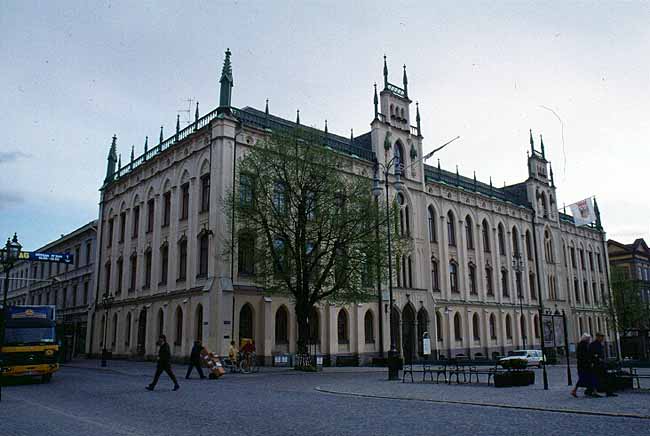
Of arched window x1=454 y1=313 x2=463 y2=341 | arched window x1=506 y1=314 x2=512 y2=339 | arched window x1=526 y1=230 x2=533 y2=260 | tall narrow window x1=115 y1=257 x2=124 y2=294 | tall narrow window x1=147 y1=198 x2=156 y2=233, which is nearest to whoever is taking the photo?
tall narrow window x1=147 y1=198 x2=156 y2=233

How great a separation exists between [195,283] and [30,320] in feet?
40.8

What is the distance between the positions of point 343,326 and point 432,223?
14.1 metres

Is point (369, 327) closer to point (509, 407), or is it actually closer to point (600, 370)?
point (600, 370)

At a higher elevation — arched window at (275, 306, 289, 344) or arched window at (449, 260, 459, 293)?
arched window at (449, 260, 459, 293)

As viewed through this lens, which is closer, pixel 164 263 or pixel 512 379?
pixel 512 379

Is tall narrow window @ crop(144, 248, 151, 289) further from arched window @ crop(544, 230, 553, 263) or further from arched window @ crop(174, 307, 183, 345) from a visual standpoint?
arched window @ crop(544, 230, 553, 263)

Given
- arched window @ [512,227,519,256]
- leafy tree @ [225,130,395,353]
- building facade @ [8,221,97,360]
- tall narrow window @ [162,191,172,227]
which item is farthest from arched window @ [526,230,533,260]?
building facade @ [8,221,97,360]

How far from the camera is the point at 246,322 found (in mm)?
33062

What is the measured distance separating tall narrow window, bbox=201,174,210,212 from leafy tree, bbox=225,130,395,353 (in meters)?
5.46

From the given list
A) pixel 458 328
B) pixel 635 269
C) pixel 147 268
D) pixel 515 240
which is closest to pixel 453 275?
pixel 458 328

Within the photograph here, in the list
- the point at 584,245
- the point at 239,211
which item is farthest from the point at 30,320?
the point at 584,245

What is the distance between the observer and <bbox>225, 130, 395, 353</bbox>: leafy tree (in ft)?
93.4

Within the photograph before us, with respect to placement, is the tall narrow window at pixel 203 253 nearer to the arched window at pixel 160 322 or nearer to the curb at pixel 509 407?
the arched window at pixel 160 322

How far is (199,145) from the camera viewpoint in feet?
119
